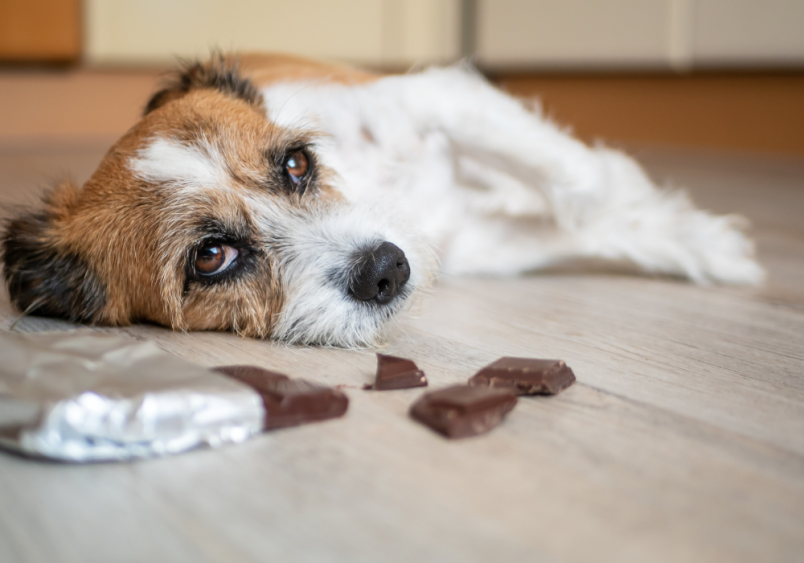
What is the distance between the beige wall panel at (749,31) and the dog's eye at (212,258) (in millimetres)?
3806

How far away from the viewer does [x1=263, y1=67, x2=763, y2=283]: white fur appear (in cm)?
202

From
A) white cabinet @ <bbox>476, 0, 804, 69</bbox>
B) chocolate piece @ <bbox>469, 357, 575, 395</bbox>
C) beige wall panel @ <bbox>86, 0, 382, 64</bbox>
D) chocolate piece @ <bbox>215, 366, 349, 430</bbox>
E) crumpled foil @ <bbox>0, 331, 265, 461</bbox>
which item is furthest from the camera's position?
beige wall panel @ <bbox>86, 0, 382, 64</bbox>

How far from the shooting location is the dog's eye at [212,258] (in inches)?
59.7

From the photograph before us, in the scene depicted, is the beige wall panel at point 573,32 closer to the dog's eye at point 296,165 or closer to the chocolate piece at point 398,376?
the dog's eye at point 296,165

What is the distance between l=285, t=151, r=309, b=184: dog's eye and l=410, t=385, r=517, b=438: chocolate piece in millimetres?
773

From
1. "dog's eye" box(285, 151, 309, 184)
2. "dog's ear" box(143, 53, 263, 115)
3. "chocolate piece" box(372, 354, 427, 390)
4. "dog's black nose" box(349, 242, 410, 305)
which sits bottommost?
"chocolate piece" box(372, 354, 427, 390)

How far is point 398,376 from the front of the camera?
1214 mm

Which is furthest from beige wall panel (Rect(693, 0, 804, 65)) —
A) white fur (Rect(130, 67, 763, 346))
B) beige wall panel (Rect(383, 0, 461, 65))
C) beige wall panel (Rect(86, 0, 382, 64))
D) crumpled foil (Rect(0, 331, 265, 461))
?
crumpled foil (Rect(0, 331, 265, 461))

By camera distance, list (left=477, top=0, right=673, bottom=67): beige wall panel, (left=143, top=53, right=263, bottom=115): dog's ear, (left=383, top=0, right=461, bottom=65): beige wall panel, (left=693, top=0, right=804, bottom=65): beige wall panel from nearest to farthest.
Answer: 1. (left=143, top=53, right=263, bottom=115): dog's ear
2. (left=693, top=0, right=804, bottom=65): beige wall panel
3. (left=477, top=0, right=673, bottom=67): beige wall panel
4. (left=383, top=0, right=461, bottom=65): beige wall panel

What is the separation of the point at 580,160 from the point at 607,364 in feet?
2.75

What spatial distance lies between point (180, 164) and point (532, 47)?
4679mm

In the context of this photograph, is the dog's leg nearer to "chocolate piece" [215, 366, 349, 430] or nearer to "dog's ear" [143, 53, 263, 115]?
"dog's ear" [143, 53, 263, 115]

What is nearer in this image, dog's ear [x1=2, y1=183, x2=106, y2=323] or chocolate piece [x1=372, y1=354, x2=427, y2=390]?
chocolate piece [x1=372, y1=354, x2=427, y2=390]

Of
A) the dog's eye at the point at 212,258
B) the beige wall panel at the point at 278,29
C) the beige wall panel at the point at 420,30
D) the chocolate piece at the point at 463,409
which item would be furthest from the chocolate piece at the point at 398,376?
the beige wall panel at the point at 420,30
